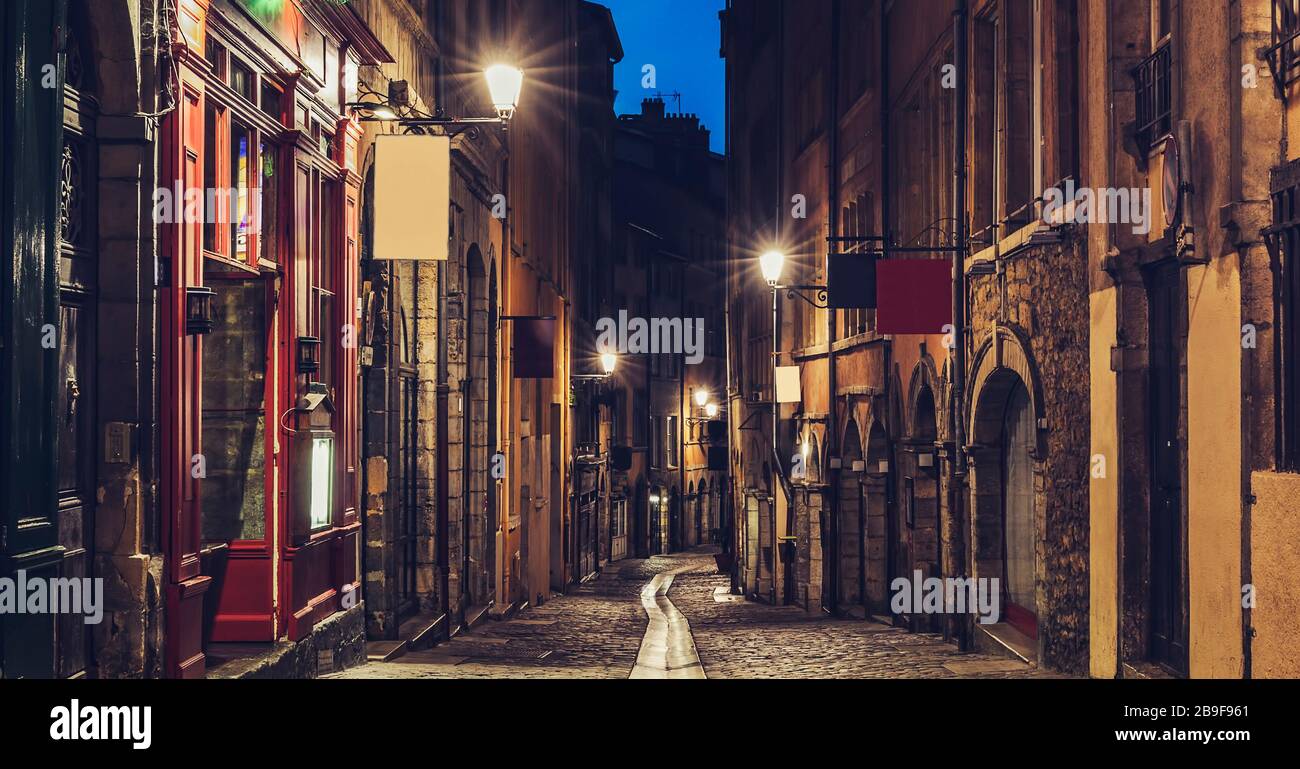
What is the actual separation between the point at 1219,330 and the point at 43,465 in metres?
7.08

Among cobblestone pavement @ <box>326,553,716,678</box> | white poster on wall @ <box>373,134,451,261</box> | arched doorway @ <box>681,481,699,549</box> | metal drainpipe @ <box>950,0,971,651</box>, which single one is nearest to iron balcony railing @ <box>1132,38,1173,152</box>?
metal drainpipe @ <box>950,0,971,651</box>

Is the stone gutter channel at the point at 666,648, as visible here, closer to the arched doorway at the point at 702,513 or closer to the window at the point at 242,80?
the window at the point at 242,80

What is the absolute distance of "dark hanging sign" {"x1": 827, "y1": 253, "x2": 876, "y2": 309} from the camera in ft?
56.4

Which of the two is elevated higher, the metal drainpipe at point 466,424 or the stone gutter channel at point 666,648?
the metal drainpipe at point 466,424

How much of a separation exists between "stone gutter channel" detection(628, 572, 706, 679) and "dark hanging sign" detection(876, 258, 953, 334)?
455 cm

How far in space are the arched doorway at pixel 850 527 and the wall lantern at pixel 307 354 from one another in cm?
1491

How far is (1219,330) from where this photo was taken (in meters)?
9.31

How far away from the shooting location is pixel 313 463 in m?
11.3

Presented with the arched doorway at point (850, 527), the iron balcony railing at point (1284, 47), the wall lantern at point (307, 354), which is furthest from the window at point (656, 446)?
the iron balcony railing at point (1284, 47)

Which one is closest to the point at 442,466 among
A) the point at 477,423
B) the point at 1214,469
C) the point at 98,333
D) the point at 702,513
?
the point at 477,423

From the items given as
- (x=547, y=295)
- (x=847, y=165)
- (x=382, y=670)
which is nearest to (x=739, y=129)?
(x=547, y=295)

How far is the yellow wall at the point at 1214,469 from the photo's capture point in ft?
29.7

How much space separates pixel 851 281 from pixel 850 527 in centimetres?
991
